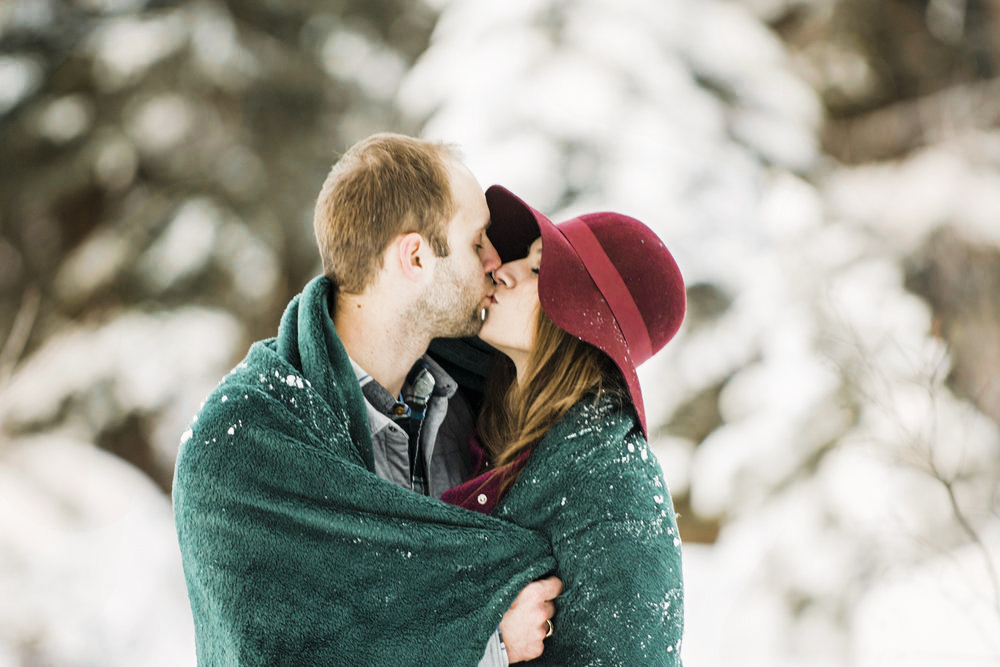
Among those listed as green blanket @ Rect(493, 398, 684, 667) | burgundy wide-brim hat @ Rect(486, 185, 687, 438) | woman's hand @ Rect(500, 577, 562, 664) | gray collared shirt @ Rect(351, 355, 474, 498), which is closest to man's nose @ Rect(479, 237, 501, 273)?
burgundy wide-brim hat @ Rect(486, 185, 687, 438)

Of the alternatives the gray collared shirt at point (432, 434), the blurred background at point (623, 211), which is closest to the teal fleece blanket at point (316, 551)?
the gray collared shirt at point (432, 434)

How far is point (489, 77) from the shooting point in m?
2.96

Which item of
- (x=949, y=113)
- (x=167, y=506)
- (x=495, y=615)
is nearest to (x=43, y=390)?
(x=167, y=506)

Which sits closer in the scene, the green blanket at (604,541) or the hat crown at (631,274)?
the green blanket at (604,541)

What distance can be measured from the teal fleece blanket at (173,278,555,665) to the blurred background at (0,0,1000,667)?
1.77m

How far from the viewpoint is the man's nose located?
1527 mm

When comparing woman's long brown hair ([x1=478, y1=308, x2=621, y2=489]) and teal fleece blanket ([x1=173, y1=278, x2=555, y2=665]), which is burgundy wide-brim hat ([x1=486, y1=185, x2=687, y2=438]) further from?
teal fleece blanket ([x1=173, y1=278, x2=555, y2=665])

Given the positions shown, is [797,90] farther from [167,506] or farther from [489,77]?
[167,506]

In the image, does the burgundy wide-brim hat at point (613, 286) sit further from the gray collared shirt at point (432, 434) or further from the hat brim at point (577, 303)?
the gray collared shirt at point (432, 434)

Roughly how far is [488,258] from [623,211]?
4.85 feet

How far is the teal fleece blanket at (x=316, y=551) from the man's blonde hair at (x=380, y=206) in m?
0.32

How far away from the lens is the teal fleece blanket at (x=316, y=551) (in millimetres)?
1146

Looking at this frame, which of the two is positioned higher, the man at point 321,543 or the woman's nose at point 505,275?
the woman's nose at point 505,275

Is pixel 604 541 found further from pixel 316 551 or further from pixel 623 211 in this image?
pixel 623 211
